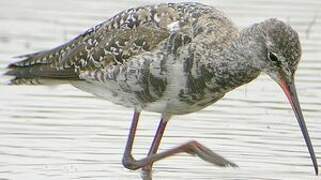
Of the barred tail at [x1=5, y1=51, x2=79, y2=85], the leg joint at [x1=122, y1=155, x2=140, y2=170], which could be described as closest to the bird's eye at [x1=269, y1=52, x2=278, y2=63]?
the leg joint at [x1=122, y1=155, x2=140, y2=170]

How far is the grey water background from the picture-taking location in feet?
46.3

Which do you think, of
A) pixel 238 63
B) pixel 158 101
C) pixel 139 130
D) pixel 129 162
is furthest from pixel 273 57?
pixel 139 130

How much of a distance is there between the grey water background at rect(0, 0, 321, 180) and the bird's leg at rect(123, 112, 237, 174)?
19 centimetres

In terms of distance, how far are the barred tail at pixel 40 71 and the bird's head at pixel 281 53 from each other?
223cm

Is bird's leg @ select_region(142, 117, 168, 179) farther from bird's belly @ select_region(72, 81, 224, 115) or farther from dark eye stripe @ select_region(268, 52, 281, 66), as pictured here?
dark eye stripe @ select_region(268, 52, 281, 66)

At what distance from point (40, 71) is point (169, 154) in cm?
153

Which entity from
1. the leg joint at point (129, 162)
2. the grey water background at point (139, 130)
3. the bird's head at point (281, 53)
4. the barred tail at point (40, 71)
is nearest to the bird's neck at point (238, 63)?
the bird's head at point (281, 53)

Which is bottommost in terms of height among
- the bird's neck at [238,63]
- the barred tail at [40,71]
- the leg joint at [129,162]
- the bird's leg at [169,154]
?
the leg joint at [129,162]

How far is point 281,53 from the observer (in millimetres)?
12469

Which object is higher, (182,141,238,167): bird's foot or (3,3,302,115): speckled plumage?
(3,3,302,115): speckled plumage

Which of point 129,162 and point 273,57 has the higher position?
point 273,57

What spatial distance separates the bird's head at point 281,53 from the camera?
12.5 m

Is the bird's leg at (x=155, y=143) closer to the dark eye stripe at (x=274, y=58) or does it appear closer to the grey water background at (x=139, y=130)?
the grey water background at (x=139, y=130)

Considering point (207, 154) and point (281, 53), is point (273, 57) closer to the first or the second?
point (281, 53)
